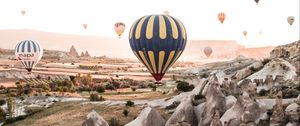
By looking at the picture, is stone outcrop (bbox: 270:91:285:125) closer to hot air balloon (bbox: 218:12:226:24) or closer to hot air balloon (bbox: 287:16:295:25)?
hot air balloon (bbox: 287:16:295:25)

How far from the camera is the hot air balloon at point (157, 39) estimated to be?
4744cm

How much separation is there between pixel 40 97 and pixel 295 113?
5605 cm

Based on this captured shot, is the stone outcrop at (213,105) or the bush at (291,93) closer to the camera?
the stone outcrop at (213,105)

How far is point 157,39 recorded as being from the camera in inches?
1869

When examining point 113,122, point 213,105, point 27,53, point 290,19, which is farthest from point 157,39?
point 290,19

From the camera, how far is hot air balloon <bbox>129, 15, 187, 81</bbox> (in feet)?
156

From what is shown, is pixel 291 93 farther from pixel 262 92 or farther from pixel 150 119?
pixel 150 119

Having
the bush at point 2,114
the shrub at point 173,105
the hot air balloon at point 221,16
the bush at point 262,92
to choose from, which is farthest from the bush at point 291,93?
the hot air balloon at point 221,16

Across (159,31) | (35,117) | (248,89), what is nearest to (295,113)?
(248,89)

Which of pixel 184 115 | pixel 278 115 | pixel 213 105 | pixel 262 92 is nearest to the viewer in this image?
pixel 278 115

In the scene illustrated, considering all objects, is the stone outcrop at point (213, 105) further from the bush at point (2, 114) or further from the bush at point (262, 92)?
the bush at point (2, 114)

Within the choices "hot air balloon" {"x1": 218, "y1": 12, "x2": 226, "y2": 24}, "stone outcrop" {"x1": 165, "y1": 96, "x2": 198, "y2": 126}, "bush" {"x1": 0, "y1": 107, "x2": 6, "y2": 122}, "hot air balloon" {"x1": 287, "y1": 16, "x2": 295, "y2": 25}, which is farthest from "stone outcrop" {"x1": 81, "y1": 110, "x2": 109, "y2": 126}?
"hot air balloon" {"x1": 287, "y1": 16, "x2": 295, "y2": 25}

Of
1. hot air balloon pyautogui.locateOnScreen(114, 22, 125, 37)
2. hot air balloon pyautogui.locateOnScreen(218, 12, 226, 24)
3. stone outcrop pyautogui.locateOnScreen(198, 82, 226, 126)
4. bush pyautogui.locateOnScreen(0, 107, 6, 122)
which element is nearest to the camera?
stone outcrop pyautogui.locateOnScreen(198, 82, 226, 126)

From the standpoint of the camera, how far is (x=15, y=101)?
82.9 metres
